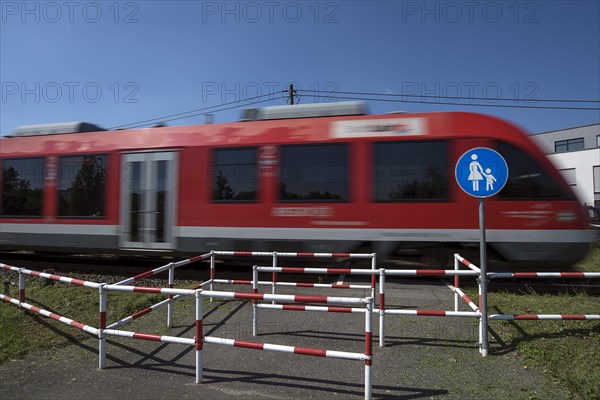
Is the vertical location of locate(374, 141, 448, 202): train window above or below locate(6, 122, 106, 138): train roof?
below

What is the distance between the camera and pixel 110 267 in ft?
31.3

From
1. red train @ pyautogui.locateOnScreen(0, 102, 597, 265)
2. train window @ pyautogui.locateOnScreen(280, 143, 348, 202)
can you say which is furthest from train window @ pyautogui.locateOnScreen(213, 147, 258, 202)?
train window @ pyautogui.locateOnScreen(280, 143, 348, 202)

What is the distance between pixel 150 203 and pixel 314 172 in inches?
152

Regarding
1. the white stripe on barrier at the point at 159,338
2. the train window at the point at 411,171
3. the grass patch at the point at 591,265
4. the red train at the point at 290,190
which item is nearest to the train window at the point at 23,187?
the red train at the point at 290,190

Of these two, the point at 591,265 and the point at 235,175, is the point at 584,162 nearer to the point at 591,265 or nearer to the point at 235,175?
the point at 591,265

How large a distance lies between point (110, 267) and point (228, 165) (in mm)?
4100

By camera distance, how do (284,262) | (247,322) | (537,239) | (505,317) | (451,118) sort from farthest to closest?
1. (284,262)
2. (451,118)
3. (537,239)
4. (247,322)
5. (505,317)

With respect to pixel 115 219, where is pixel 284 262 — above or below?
below

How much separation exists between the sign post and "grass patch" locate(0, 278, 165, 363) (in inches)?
197

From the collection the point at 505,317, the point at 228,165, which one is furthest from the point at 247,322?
the point at 228,165

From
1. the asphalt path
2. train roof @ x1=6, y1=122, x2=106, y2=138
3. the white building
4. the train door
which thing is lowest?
the asphalt path

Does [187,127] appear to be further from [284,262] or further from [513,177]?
[513,177]

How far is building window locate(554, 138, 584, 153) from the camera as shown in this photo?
41.7 metres

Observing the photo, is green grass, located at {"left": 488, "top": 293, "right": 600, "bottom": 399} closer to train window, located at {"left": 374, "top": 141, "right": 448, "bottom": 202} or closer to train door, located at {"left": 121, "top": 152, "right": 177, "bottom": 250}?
train window, located at {"left": 374, "top": 141, "right": 448, "bottom": 202}
